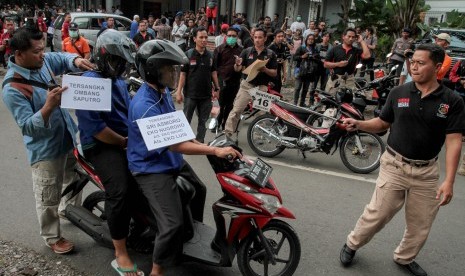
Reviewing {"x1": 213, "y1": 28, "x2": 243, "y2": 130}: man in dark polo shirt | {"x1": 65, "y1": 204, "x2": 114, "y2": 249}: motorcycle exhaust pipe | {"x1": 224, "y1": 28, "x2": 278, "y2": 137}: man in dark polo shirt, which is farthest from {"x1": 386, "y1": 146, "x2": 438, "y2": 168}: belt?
{"x1": 213, "y1": 28, "x2": 243, "y2": 130}: man in dark polo shirt

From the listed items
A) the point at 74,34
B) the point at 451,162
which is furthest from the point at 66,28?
the point at 451,162

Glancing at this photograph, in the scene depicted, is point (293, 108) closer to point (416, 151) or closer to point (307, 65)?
point (416, 151)

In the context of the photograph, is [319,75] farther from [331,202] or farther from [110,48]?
[110,48]

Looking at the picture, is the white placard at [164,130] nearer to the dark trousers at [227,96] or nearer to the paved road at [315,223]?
the paved road at [315,223]

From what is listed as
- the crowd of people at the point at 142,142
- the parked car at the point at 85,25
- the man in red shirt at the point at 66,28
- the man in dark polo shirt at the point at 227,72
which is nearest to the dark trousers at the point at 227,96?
the man in dark polo shirt at the point at 227,72

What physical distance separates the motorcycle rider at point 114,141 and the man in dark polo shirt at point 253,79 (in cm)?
400

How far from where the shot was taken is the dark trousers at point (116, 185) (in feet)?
10.3

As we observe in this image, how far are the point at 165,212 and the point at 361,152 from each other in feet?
12.5

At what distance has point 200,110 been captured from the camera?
6.90 m

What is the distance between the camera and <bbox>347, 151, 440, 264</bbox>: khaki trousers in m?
3.43

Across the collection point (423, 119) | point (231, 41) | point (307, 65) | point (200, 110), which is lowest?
point (200, 110)

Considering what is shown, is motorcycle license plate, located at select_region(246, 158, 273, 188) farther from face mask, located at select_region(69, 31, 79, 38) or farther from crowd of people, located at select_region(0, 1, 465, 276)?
face mask, located at select_region(69, 31, 79, 38)

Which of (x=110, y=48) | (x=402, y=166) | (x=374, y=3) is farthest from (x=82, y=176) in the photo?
(x=374, y=3)

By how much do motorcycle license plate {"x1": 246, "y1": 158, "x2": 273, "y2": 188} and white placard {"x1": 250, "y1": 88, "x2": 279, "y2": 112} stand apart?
346cm
